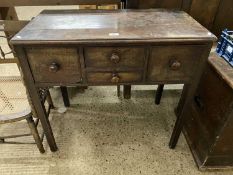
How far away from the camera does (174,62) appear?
0.90 m

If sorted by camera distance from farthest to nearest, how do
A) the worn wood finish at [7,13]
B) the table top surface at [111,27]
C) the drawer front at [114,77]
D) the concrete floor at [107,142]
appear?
the worn wood finish at [7,13] → the concrete floor at [107,142] → the drawer front at [114,77] → the table top surface at [111,27]

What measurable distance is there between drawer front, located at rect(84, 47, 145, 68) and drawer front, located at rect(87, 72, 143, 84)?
0.14 feet

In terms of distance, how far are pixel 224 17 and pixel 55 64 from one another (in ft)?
4.17

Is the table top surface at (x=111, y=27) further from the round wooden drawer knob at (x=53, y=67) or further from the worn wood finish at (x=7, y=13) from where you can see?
the worn wood finish at (x=7, y=13)

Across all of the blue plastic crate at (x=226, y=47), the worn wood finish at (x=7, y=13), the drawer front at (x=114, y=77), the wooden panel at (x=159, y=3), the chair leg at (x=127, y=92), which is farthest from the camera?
the chair leg at (x=127, y=92)

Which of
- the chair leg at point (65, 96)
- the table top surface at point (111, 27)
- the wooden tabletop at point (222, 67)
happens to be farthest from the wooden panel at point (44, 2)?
the wooden tabletop at point (222, 67)

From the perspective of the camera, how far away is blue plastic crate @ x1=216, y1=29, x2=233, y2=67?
105 centimetres

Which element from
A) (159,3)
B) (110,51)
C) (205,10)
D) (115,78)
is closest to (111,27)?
(110,51)

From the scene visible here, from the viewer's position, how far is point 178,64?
901 mm

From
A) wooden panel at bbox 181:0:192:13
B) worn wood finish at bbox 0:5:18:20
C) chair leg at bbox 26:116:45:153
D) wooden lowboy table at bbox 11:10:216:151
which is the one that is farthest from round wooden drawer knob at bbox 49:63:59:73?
wooden panel at bbox 181:0:192:13

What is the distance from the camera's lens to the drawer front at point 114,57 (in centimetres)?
87

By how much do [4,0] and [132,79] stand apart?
104 cm

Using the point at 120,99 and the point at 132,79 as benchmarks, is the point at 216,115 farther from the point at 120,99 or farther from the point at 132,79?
the point at 120,99

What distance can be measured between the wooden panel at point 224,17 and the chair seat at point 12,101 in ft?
4.63
